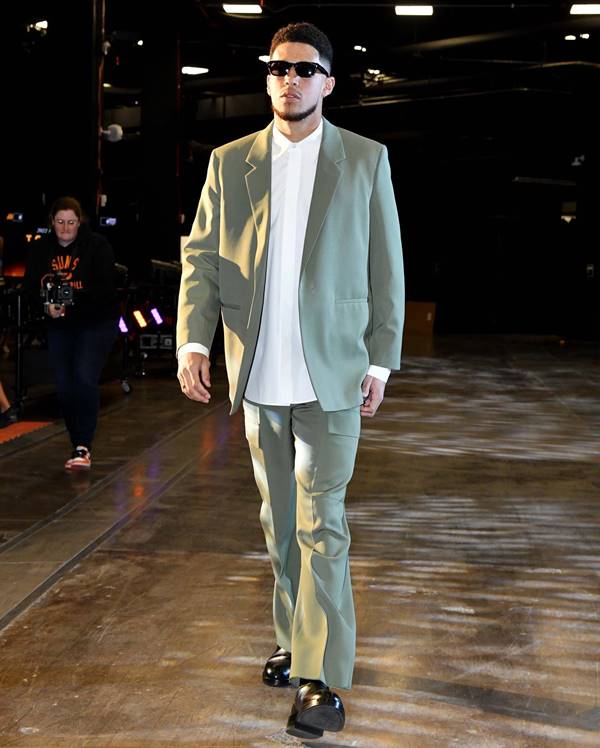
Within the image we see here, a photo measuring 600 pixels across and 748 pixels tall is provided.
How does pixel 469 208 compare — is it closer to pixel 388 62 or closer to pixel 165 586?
pixel 388 62

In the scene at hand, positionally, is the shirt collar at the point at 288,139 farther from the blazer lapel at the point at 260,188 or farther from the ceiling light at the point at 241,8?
the ceiling light at the point at 241,8

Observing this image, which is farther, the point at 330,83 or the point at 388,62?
the point at 388,62

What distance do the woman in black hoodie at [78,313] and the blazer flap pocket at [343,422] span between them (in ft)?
12.3

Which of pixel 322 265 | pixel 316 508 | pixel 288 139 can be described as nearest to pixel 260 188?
pixel 288 139

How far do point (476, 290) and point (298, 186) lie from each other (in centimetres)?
2471

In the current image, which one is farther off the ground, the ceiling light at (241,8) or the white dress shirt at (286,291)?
the ceiling light at (241,8)

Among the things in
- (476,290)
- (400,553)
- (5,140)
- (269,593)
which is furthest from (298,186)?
(476,290)

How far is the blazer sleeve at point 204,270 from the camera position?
9.78ft

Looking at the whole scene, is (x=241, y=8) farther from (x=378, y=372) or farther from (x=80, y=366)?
(x=378, y=372)

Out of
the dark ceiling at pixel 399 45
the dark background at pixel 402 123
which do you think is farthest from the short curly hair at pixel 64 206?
the dark ceiling at pixel 399 45

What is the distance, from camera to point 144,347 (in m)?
12.9

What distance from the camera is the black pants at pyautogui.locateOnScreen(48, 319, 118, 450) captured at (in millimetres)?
6543

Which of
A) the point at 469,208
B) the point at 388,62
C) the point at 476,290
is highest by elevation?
the point at 388,62

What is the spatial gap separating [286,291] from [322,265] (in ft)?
0.37
